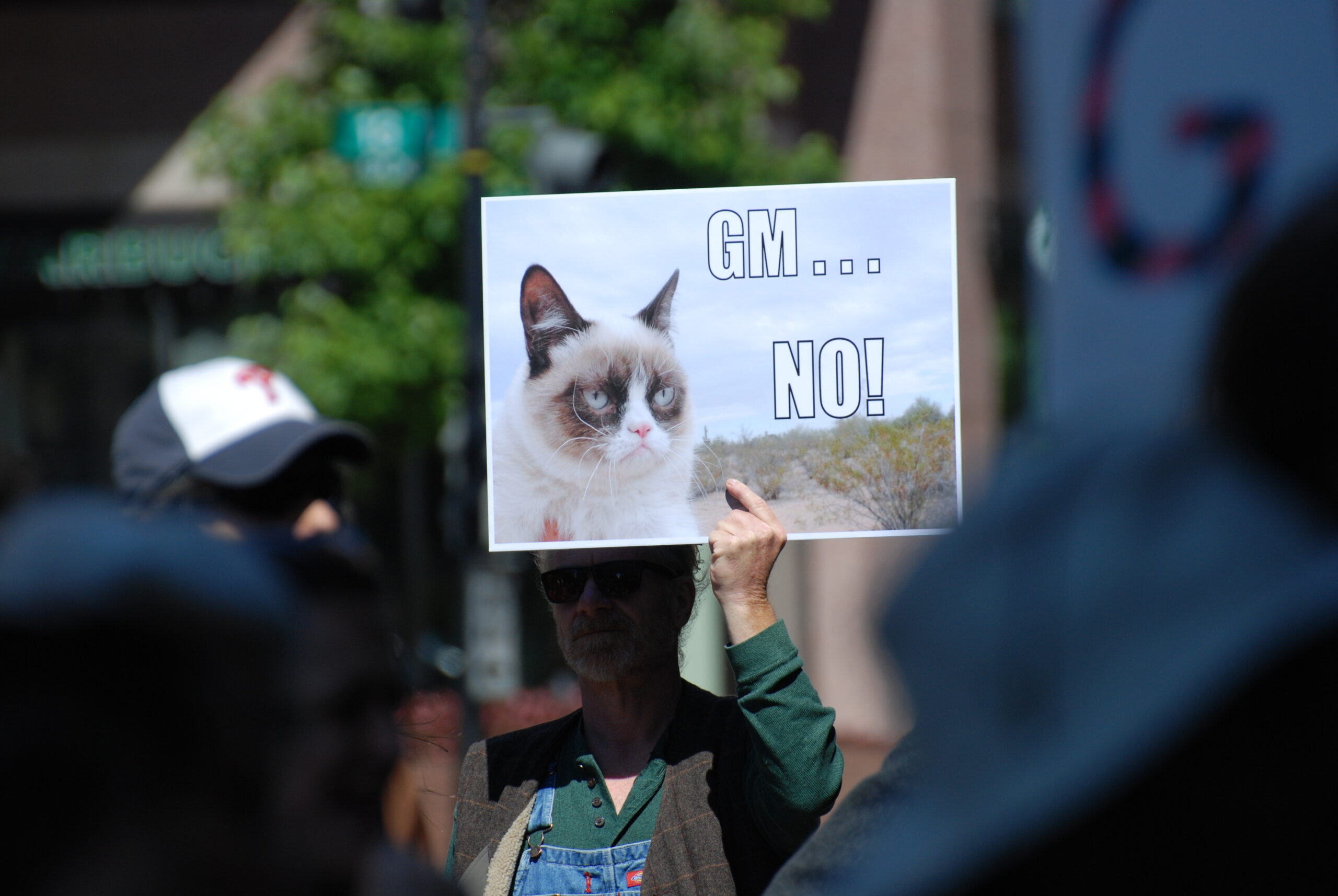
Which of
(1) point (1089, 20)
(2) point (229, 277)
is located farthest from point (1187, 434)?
(2) point (229, 277)

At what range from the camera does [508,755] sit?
7.92 feet

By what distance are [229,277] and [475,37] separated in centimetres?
442

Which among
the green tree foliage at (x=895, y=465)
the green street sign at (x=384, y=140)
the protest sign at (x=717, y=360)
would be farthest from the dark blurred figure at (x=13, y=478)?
the green street sign at (x=384, y=140)

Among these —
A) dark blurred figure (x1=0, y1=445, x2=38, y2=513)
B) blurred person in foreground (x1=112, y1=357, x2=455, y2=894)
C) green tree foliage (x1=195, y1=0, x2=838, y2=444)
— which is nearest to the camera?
blurred person in foreground (x1=112, y1=357, x2=455, y2=894)

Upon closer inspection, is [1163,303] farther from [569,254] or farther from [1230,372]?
[1230,372]

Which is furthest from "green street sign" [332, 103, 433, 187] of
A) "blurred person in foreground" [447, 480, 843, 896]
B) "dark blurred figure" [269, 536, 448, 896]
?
"dark blurred figure" [269, 536, 448, 896]

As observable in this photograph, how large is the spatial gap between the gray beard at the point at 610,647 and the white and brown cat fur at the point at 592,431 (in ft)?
0.68

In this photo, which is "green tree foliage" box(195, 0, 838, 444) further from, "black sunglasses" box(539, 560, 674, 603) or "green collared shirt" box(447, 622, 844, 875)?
"green collared shirt" box(447, 622, 844, 875)

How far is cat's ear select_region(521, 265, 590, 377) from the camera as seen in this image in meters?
2.27

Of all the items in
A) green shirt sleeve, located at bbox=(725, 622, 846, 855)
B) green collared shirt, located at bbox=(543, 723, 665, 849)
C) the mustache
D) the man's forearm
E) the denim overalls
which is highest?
the man's forearm

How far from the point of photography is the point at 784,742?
208 centimetres

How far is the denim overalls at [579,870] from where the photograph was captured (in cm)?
216

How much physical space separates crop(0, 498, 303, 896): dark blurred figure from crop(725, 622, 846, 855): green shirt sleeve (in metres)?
1.25

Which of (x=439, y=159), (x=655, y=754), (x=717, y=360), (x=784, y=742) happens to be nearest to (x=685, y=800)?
(x=655, y=754)
